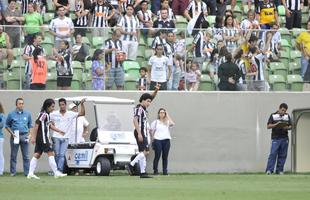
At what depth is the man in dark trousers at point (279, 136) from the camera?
107 ft

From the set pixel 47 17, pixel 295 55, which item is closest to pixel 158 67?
pixel 47 17

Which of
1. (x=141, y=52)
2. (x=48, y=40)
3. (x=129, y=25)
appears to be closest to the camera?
(x=48, y=40)

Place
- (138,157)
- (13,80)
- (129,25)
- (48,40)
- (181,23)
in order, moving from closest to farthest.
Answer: (138,157) → (48,40) → (13,80) → (129,25) → (181,23)

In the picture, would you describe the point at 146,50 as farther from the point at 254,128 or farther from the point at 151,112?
the point at 254,128

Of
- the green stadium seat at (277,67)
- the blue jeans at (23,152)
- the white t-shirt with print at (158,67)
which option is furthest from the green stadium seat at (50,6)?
the green stadium seat at (277,67)

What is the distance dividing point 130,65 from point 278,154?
5.03 metres

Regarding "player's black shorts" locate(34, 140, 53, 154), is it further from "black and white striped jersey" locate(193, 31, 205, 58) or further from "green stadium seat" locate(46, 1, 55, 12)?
"green stadium seat" locate(46, 1, 55, 12)

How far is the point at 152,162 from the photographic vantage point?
3328 cm

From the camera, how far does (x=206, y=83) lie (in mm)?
33750

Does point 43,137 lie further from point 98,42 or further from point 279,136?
point 279,136

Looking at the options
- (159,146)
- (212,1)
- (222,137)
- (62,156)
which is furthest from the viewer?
(212,1)

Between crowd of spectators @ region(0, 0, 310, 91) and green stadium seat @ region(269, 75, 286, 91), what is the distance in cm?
Answer: 18

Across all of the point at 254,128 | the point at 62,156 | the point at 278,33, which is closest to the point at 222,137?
the point at 254,128

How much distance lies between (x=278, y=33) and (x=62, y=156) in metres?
8.18
